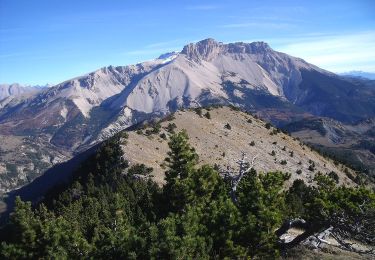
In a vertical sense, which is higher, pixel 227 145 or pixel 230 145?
pixel 227 145

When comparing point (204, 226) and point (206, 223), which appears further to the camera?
point (206, 223)

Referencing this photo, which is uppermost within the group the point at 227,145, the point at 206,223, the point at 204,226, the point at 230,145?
the point at 204,226

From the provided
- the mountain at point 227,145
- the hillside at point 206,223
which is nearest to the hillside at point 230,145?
the mountain at point 227,145

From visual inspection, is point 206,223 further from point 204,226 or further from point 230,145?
point 230,145

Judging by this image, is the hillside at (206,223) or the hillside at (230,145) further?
the hillside at (230,145)

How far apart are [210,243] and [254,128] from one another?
99.0 m

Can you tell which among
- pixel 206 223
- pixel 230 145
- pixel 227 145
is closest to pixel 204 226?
pixel 206 223

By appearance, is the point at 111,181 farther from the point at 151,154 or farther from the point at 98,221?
the point at 98,221

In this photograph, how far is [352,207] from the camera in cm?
3762

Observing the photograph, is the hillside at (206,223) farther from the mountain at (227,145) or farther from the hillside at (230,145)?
the hillside at (230,145)

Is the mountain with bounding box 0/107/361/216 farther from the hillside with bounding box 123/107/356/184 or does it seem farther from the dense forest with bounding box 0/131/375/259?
the dense forest with bounding box 0/131/375/259

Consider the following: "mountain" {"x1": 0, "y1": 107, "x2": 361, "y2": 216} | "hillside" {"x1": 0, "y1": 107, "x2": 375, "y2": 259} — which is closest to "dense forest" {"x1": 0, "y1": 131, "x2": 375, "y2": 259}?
"hillside" {"x1": 0, "y1": 107, "x2": 375, "y2": 259}

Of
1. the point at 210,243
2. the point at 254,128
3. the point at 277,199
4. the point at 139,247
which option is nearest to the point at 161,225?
the point at 139,247

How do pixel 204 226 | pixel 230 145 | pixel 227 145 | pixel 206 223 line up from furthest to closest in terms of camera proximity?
pixel 230 145
pixel 227 145
pixel 206 223
pixel 204 226
